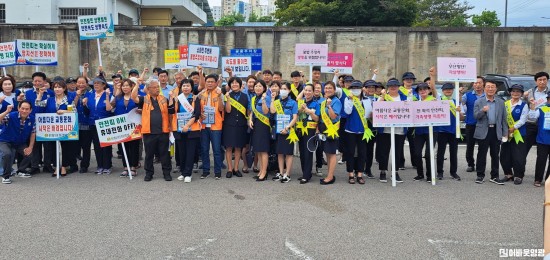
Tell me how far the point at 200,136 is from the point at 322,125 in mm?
2312

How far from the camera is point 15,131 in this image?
8.52m

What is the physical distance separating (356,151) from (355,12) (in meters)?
27.8

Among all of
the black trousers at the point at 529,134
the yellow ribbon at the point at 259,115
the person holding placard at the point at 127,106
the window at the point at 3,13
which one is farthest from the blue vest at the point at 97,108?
the window at the point at 3,13

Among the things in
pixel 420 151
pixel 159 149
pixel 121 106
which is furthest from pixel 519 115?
Answer: pixel 121 106

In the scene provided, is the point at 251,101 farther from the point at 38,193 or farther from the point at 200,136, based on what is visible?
the point at 38,193

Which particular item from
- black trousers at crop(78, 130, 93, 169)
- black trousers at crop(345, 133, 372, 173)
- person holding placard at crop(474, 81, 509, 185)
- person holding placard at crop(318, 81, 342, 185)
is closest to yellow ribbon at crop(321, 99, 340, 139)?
person holding placard at crop(318, 81, 342, 185)

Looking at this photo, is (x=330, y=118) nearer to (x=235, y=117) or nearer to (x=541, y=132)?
(x=235, y=117)

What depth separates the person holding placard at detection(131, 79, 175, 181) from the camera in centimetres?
855

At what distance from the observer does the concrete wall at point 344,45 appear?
69.4 ft

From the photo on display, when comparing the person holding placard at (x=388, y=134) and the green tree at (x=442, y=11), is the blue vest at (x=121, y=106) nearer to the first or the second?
the person holding placard at (x=388, y=134)

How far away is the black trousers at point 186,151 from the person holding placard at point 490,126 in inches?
209

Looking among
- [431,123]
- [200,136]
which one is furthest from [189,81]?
[431,123]

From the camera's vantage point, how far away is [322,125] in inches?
328

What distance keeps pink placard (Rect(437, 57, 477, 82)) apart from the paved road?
6.53 ft
